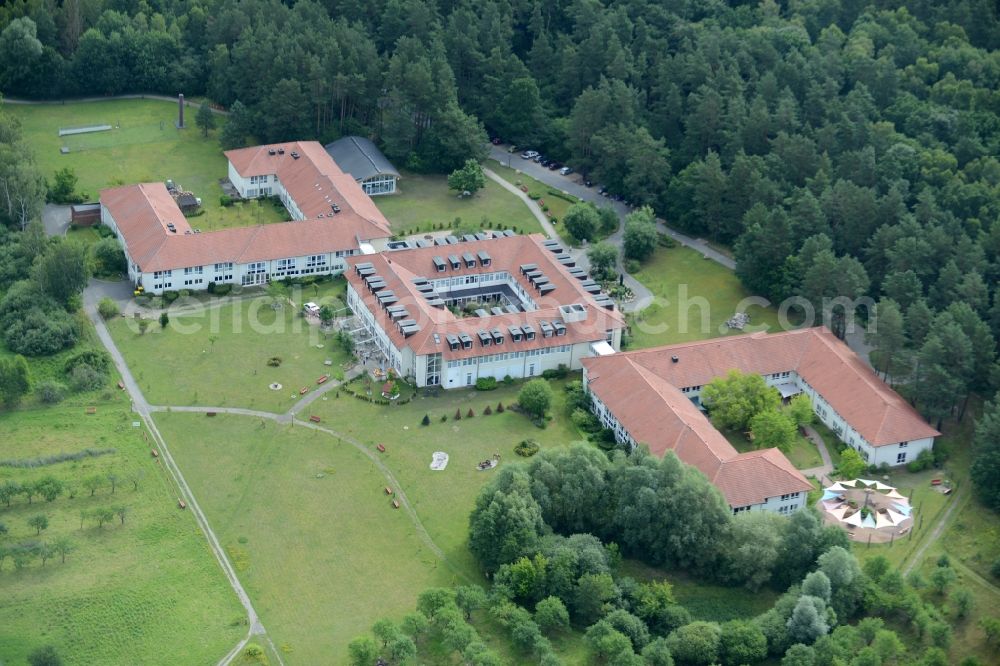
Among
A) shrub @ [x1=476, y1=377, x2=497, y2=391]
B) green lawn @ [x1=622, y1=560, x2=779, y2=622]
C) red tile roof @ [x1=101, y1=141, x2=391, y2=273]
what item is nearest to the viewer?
green lawn @ [x1=622, y1=560, x2=779, y2=622]

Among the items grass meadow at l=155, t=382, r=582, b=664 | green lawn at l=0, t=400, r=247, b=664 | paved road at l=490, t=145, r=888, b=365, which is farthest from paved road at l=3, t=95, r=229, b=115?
green lawn at l=0, t=400, r=247, b=664

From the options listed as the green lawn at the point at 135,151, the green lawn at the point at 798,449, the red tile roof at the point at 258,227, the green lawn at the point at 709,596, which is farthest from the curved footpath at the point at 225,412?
the green lawn at the point at 798,449

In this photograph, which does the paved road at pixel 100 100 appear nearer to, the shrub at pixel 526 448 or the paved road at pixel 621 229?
the paved road at pixel 621 229

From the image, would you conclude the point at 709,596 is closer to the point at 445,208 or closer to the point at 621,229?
the point at 621,229

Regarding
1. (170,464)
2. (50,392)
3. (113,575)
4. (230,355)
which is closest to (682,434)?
(170,464)

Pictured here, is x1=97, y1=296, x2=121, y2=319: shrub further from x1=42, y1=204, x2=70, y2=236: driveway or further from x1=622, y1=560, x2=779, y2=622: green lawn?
x1=622, y1=560, x2=779, y2=622: green lawn

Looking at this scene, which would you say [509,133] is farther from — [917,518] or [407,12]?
[917,518]
